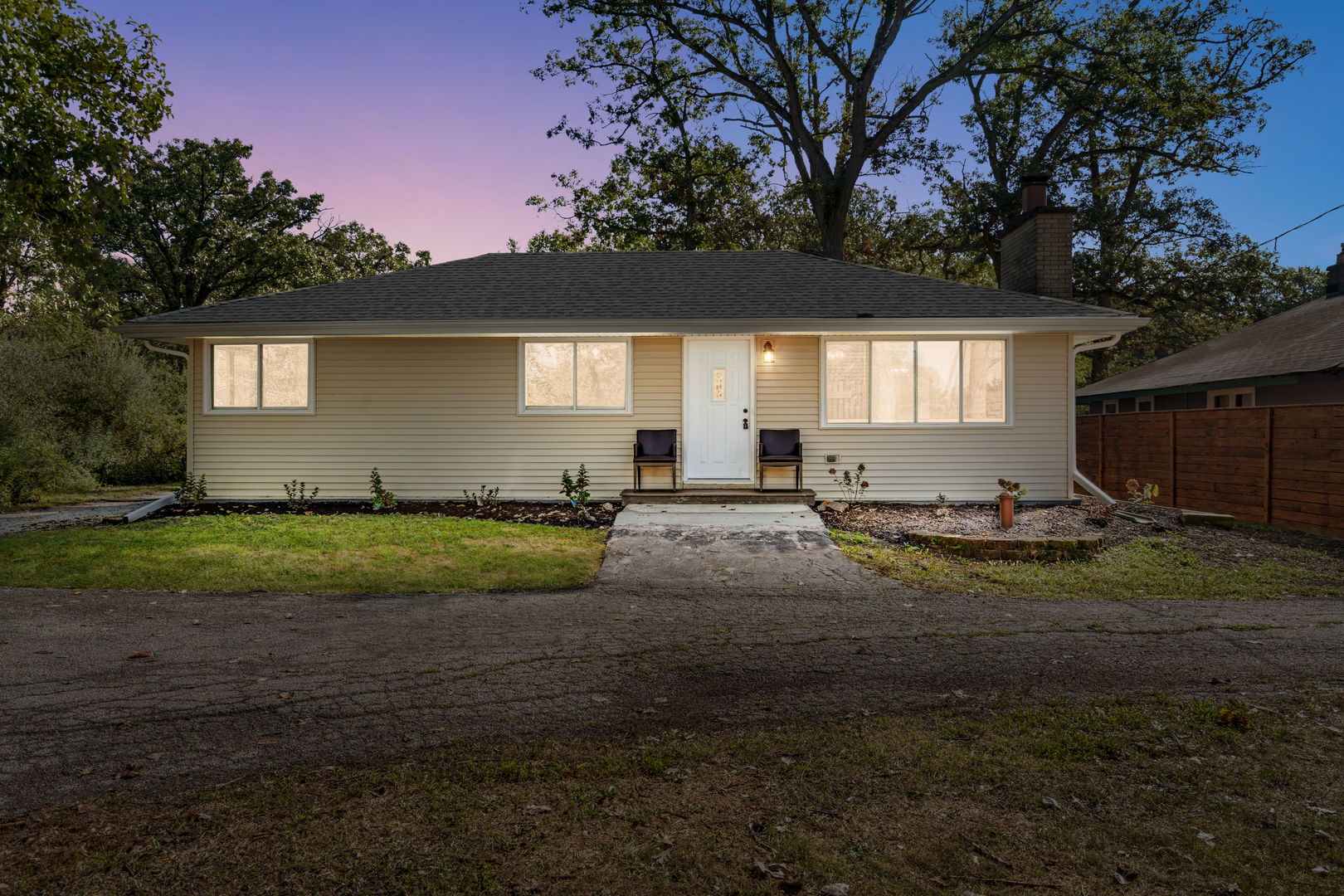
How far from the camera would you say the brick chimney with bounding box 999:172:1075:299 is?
Answer: 11.2 meters

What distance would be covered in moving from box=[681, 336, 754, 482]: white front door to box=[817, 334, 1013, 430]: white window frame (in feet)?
3.82

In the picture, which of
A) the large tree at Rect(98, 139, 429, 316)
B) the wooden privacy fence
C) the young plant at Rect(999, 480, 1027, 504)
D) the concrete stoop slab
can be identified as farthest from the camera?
the large tree at Rect(98, 139, 429, 316)

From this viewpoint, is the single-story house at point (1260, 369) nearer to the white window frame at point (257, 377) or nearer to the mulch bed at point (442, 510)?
the mulch bed at point (442, 510)

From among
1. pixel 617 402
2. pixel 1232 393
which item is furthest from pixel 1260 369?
pixel 617 402

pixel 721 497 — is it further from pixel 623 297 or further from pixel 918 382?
pixel 623 297

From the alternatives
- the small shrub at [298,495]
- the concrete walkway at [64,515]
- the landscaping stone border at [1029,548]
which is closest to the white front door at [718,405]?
the landscaping stone border at [1029,548]

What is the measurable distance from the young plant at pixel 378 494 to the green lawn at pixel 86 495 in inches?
239

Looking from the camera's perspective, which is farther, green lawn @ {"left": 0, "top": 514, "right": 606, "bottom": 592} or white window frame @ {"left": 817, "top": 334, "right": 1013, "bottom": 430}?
white window frame @ {"left": 817, "top": 334, "right": 1013, "bottom": 430}

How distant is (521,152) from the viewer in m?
21.7

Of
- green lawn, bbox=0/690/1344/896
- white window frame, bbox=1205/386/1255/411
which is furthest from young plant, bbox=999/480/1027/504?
white window frame, bbox=1205/386/1255/411

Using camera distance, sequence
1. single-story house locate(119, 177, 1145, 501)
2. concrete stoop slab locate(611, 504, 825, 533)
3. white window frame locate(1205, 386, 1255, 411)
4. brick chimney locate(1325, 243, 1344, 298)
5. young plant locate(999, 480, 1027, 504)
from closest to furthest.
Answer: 1. concrete stoop slab locate(611, 504, 825, 533)
2. young plant locate(999, 480, 1027, 504)
3. single-story house locate(119, 177, 1145, 501)
4. white window frame locate(1205, 386, 1255, 411)
5. brick chimney locate(1325, 243, 1344, 298)

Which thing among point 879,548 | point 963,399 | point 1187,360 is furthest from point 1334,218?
point 879,548

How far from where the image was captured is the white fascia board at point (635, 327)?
980 centimetres

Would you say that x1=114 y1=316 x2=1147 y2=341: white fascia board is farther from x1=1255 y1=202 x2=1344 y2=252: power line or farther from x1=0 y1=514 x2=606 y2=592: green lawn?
x1=1255 y1=202 x2=1344 y2=252: power line
